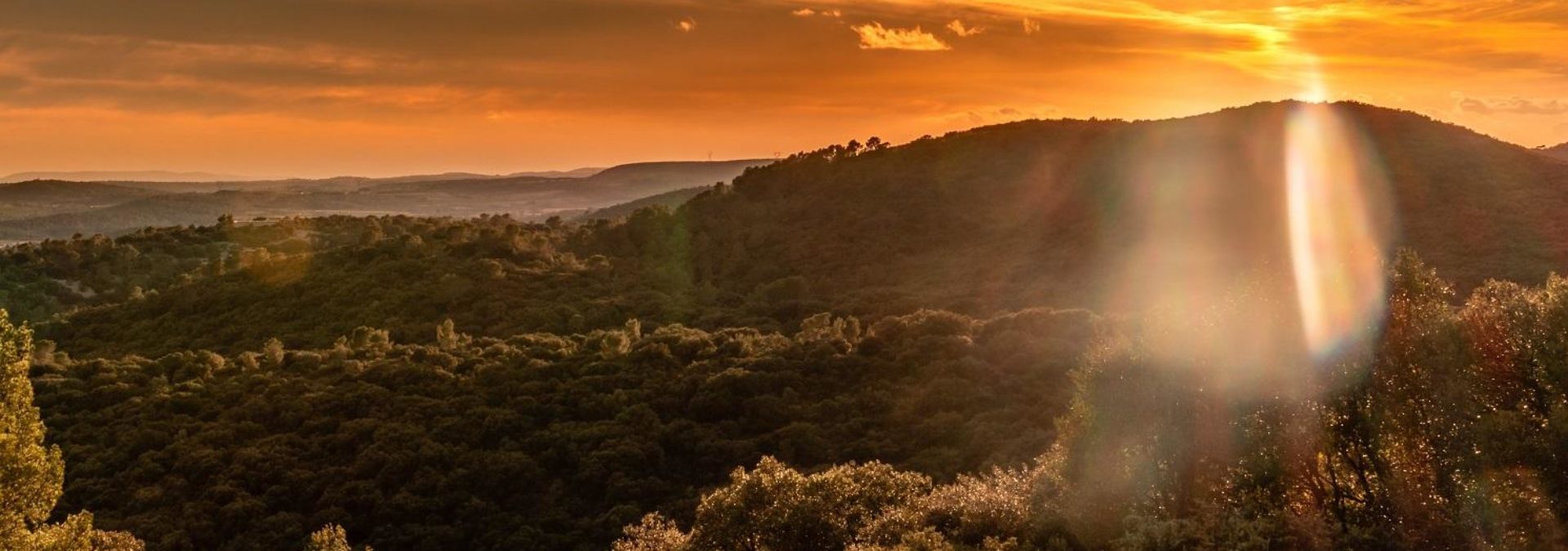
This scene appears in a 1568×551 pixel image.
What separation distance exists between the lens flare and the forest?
0.50m

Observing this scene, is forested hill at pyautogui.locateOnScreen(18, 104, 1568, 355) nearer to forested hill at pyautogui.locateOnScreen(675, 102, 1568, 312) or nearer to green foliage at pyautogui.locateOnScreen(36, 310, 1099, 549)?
forested hill at pyautogui.locateOnScreen(675, 102, 1568, 312)

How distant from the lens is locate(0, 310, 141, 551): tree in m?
19.9

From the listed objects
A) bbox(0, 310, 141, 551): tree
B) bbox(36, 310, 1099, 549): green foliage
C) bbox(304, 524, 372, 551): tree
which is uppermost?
bbox(0, 310, 141, 551): tree

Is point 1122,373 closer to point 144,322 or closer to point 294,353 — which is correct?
point 294,353

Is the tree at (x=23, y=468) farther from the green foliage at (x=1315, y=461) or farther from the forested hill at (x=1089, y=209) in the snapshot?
the forested hill at (x=1089, y=209)

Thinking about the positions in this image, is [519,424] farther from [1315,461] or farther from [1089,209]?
[1089,209]

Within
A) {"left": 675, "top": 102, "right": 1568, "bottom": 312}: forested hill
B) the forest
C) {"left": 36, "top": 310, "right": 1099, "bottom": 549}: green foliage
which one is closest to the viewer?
the forest

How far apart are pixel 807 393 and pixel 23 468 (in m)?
26.6

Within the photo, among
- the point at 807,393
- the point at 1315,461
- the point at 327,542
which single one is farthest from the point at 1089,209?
the point at 327,542

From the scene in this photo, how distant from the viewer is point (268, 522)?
100ft

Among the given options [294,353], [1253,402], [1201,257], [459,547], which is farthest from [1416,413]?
[1201,257]

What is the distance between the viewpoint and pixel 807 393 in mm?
41469

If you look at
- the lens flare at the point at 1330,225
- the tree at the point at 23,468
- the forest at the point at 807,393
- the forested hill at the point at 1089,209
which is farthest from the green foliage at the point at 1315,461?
the forested hill at the point at 1089,209

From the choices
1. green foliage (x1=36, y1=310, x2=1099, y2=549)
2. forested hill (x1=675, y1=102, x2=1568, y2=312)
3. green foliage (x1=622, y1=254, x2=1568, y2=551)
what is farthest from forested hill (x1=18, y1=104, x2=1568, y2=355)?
green foliage (x1=622, y1=254, x2=1568, y2=551)
